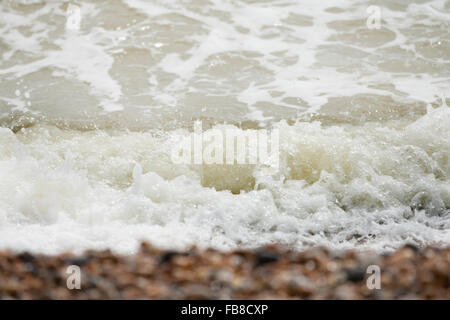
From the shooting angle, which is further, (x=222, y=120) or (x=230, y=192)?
(x=222, y=120)

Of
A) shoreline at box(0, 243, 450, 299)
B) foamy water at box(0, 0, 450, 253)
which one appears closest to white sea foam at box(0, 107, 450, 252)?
foamy water at box(0, 0, 450, 253)

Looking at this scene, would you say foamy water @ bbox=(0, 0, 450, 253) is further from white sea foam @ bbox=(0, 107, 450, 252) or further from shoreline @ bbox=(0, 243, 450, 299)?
shoreline @ bbox=(0, 243, 450, 299)

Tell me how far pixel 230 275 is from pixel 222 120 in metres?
3.23

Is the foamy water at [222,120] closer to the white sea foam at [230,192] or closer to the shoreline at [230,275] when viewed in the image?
the white sea foam at [230,192]

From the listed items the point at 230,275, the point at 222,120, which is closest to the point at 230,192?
the point at 222,120

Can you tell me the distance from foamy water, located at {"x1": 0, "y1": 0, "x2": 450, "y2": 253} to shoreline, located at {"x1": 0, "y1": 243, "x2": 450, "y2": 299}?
1.47ft

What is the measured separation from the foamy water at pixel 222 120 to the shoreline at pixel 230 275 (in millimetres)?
448

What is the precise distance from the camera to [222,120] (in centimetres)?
610

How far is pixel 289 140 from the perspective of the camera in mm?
5289

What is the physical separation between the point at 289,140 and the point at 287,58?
8.78ft

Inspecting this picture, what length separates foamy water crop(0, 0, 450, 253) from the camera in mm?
4285

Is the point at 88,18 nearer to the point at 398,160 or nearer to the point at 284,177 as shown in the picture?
the point at 284,177

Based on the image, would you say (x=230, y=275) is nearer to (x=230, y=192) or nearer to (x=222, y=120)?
(x=230, y=192)
